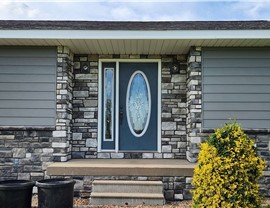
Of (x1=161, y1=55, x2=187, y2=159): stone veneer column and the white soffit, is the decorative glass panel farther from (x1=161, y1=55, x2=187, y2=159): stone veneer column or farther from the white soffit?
(x1=161, y1=55, x2=187, y2=159): stone veneer column

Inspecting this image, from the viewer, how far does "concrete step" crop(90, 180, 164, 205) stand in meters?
4.97

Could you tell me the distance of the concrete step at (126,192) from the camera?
497 cm

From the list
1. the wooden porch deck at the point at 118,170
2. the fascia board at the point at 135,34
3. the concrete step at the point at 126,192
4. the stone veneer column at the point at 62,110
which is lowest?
the concrete step at the point at 126,192

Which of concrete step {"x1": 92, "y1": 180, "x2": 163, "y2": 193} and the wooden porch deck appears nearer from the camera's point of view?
concrete step {"x1": 92, "y1": 180, "x2": 163, "y2": 193}

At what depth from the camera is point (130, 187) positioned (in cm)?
515

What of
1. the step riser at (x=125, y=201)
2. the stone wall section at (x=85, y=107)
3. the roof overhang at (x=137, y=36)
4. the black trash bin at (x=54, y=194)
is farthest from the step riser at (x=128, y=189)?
the roof overhang at (x=137, y=36)

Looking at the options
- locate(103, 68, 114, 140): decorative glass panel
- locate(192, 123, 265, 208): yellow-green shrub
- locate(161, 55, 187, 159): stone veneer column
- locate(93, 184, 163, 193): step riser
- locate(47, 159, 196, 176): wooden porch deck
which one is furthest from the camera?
locate(103, 68, 114, 140): decorative glass panel

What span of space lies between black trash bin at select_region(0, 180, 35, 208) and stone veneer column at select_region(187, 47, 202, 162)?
279 centimetres

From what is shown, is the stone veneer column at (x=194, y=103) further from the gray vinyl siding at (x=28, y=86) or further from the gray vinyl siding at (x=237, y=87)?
the gray vinyl siding at (x=28, y=86)

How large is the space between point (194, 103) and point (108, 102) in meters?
1.74

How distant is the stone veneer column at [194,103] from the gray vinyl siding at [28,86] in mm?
2443

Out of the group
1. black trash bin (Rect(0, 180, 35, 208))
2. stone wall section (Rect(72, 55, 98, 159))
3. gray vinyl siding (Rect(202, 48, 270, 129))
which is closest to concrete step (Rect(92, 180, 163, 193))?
black trash bin (Rect(0, 180, 35, 208))

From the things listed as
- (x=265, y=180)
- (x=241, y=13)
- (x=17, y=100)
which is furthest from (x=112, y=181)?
(x=241, y=13)

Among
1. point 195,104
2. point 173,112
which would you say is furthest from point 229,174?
point 173,112
